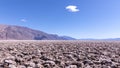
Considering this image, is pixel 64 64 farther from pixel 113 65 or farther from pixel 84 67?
pixel 113 65

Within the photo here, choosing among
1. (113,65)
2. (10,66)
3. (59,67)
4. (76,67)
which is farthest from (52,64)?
(113,65)

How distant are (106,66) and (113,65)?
268 mm

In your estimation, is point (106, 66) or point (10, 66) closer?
point (10, 66)

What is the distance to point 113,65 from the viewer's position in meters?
6.27

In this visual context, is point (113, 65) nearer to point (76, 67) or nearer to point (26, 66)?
point (76, 67)

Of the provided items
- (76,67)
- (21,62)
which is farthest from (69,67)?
(21,62)

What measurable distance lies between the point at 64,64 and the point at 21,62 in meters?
1.37

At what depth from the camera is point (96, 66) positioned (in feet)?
20.2

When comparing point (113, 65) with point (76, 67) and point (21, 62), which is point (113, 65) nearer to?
point (76, 67)

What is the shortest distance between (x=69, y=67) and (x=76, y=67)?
0.21 m

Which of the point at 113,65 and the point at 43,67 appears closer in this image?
the point at 43,67

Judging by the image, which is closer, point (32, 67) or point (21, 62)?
point (32, 67)

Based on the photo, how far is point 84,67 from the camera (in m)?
5.97

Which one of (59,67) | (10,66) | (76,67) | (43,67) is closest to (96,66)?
(76,67)
